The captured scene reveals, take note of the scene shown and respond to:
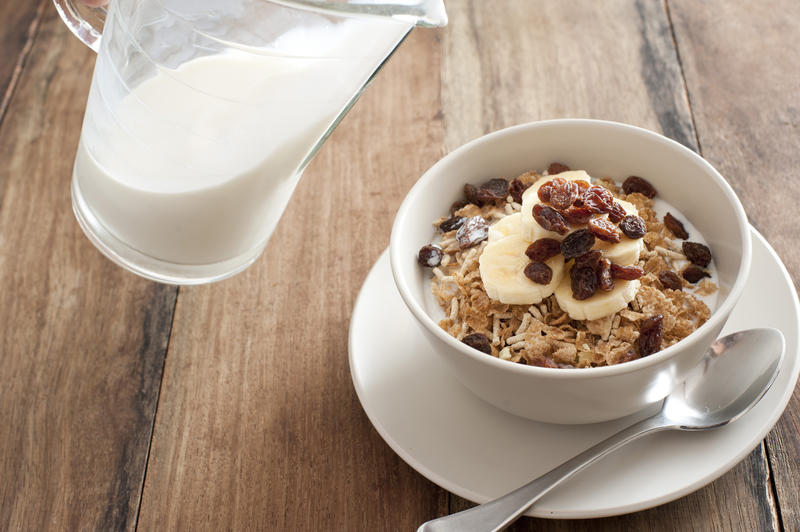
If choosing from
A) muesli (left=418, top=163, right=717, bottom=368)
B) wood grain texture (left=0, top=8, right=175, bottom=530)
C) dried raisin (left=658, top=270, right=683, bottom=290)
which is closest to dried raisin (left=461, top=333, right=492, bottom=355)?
muesli (left=418, top=163, right=717, bottom=368)

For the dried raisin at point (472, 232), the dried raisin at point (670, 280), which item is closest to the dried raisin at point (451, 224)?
the dried raisin at point (472, 232)

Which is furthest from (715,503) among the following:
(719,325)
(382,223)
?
(382,223)

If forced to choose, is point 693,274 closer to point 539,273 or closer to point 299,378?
point 539,273

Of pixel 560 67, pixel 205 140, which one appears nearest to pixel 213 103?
pixel 205 140

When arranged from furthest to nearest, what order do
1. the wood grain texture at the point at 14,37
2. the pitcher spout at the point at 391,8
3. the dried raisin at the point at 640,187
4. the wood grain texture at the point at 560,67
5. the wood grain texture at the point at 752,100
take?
the wood grain texture at the point at 14,37 < the wood grain texture at the point at 560,67 < the wood grain texture at the point at 752,100 < the dried raisin at the point at 640,187 < the pitcher spout at the point at 391,8

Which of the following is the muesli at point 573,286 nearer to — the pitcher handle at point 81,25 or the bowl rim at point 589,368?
the bowl rim at point 589,368

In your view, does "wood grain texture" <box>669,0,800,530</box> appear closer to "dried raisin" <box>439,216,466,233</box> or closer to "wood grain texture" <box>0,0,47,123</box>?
"dried raisin" <box>439,216,466,233</box>
